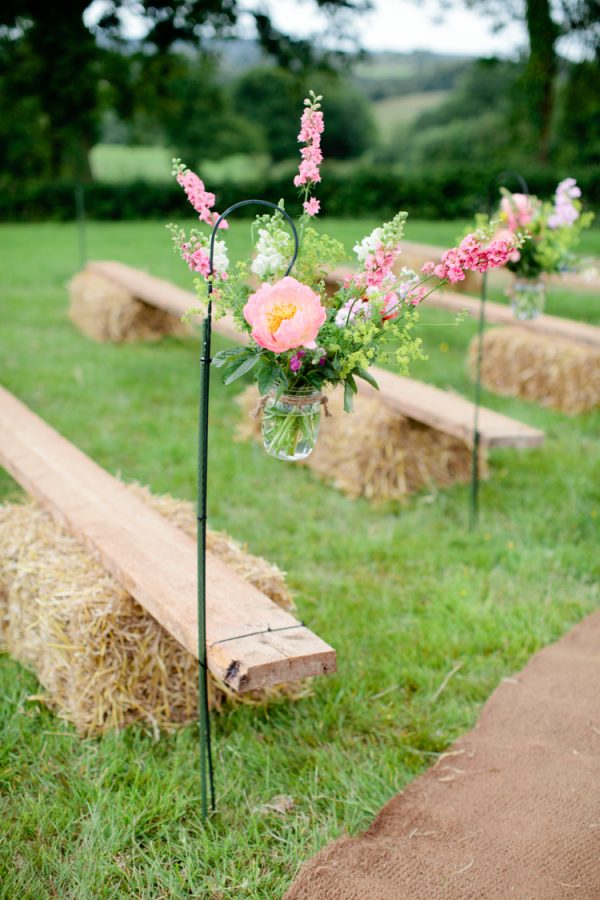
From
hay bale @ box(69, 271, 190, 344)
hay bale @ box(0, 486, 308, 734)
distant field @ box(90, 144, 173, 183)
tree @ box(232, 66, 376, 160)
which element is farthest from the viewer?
tree @ box(232, 66, 376, 160)

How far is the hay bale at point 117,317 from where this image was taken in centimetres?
838

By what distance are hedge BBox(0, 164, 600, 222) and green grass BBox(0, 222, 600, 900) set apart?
12.3 meters

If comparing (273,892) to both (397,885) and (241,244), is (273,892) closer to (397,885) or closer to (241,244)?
(397,885)

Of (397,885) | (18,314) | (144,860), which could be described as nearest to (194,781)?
(144,860)

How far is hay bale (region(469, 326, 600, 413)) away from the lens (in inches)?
256

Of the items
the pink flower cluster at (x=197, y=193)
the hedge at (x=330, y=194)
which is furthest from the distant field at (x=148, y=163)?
the pink flower cluster at (x=197, y=193)

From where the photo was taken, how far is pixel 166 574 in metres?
2.70

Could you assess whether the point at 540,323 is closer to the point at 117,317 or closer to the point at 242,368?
the point at 117,317

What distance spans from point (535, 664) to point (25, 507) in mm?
2280

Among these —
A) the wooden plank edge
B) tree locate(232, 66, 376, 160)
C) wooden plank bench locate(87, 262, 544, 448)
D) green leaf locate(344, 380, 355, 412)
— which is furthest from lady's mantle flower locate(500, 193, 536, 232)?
tree locate(232, 66, 376, 160)

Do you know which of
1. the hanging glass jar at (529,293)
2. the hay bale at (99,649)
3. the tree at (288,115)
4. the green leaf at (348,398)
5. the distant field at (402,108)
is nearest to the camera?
the green leaf at (348,398)

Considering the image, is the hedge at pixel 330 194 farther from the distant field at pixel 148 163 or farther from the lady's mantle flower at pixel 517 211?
the lady's mantle flower at pixel 517 211

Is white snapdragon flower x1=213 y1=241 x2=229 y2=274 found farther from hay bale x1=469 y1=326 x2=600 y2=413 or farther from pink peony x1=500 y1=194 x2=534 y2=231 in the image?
hay bale x1=469 y1=326 x2=600 y2=413

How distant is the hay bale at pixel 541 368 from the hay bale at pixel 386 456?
176cm
